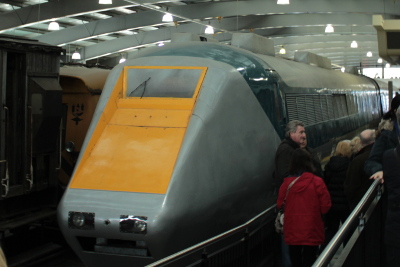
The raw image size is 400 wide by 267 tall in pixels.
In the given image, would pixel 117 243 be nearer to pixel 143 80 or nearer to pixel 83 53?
pixel 143 80

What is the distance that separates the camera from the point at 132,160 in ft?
23.0

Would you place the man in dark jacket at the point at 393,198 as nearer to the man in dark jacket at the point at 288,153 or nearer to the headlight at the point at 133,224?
the headlight at the point at 133,224

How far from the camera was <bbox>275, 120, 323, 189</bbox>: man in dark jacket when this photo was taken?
769 centimetres

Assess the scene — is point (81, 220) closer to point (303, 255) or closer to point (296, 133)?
point (303, 255)

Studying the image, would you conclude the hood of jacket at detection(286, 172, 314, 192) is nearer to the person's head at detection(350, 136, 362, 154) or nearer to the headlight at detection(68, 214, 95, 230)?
the headlight at detection(68, 214, 95, 230)

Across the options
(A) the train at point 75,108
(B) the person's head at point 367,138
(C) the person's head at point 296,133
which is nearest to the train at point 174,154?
(C) the person's head at point 296,133

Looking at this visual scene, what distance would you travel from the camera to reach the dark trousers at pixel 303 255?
6.61 m

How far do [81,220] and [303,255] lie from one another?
7.83 feet

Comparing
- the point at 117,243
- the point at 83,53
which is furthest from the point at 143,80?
the point at 83,53

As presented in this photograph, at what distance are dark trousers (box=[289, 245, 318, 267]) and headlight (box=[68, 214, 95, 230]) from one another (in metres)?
Answer: 2.12

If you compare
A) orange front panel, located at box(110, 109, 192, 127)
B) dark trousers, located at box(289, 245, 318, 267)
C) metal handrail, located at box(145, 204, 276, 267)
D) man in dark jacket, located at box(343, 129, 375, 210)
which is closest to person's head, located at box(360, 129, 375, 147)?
man in dark jacket, located at box(343, 129, 375, 210)

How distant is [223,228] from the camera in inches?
283

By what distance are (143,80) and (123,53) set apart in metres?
35.4

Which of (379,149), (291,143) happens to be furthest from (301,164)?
(291,143)
